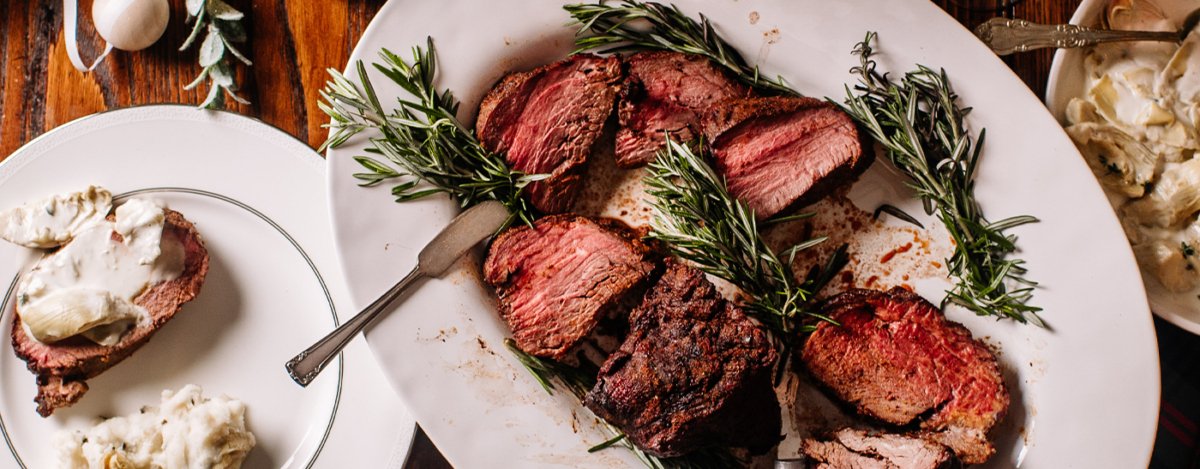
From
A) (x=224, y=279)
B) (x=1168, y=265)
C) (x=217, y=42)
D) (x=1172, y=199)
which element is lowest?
(x=1168, y=265)

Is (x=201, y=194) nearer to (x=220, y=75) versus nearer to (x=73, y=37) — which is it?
(x=220, y=75)

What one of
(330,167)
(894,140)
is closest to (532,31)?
(330,167)

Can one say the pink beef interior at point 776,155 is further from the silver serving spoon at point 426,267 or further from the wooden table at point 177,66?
the wooden table at point 177,66

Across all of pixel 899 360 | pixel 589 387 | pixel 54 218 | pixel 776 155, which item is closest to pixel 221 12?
pixel 54 218

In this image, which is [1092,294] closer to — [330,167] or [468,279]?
[468,279]

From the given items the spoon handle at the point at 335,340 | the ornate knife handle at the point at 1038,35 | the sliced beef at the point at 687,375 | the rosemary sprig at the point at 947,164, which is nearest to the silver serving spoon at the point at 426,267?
the spoon handle at the point at 335,340

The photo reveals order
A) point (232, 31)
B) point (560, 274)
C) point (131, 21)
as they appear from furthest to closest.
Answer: point (232, 31), point (131, 21), point (560, 274)
